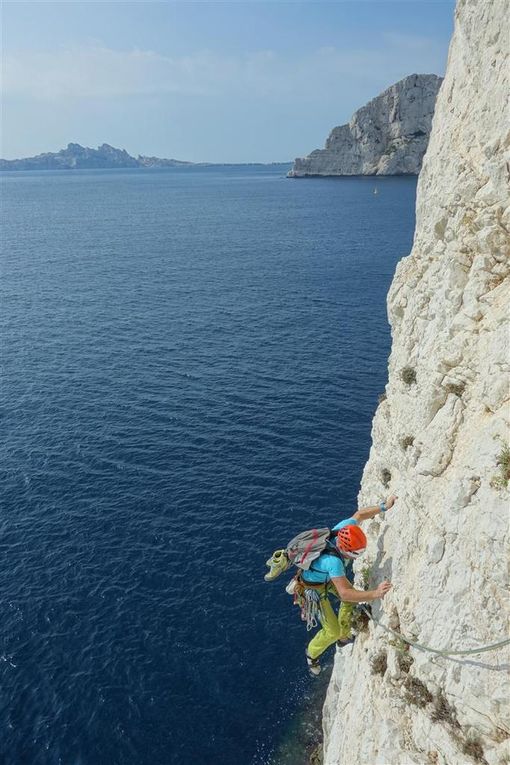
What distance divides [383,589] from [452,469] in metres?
3.63

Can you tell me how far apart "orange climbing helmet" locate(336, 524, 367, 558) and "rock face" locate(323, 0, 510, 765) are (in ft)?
3.96

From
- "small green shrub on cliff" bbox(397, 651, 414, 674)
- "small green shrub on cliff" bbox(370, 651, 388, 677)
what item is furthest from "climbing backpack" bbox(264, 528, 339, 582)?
"small green shrub on cliff" bbox(370, 651, 388, 677)

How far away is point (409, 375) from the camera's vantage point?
18625 millimetres

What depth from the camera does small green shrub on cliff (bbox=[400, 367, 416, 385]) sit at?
18.5 meters

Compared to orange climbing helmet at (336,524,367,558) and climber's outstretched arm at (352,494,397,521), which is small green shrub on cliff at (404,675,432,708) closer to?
orange climbing helmet at (336,524,367,558)

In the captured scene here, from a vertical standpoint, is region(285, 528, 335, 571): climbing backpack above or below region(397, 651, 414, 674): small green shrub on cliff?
above

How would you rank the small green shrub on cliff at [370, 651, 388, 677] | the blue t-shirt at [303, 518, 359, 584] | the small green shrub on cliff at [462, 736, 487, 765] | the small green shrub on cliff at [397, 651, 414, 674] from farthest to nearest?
the small green shrub on cliff at [370, 651, 388, 677] → the blue t-shirt at [303, 518, 359, 584] → the small green shrub on cliff at [397, 651, 414, 674] → the small green shrub on cliff at [462, 736, 487, 765]

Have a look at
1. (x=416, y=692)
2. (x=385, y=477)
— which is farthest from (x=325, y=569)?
(x=385, y=477)

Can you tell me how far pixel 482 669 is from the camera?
39.5 ft

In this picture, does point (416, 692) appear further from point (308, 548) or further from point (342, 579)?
point (308, 548)

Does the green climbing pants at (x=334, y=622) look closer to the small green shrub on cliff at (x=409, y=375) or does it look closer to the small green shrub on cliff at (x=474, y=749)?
the small green shrub on cliff at (x=474, y=749)

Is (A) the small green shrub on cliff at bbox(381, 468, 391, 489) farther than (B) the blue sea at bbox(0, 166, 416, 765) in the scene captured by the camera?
A: No

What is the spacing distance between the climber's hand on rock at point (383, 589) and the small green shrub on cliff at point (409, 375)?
21.2ft

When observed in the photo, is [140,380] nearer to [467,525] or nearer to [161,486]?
[161,486]
